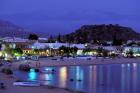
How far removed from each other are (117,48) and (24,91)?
144m

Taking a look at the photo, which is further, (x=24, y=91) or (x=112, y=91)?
(x=112, y=91)

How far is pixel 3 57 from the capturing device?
291ft

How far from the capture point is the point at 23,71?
200 ft

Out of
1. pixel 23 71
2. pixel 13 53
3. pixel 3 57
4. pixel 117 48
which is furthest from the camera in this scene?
pixel 117 48

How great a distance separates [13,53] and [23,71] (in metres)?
39.3

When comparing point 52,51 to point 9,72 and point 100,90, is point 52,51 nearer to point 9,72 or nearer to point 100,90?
point 9,72

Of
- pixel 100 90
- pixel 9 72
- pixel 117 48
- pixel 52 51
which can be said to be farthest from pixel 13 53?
pixel 117 48

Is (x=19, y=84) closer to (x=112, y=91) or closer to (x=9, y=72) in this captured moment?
(x=112, y=91)

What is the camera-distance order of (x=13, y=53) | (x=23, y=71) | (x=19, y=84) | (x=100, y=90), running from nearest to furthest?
(x=19, y=84) → (x=100, y=90) → (x=23, y=71) → (x=13, y=53)

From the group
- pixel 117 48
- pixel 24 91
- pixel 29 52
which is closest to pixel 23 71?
pixel 24 91

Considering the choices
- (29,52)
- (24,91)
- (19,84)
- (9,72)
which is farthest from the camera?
(29,52)

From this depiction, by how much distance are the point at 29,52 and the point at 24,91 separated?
302 feet

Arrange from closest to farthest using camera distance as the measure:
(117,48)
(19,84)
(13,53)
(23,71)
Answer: (19,84)
(23,71)
(13,53)
(117,48)

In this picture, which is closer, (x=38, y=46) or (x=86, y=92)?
(x=86, y=92)
